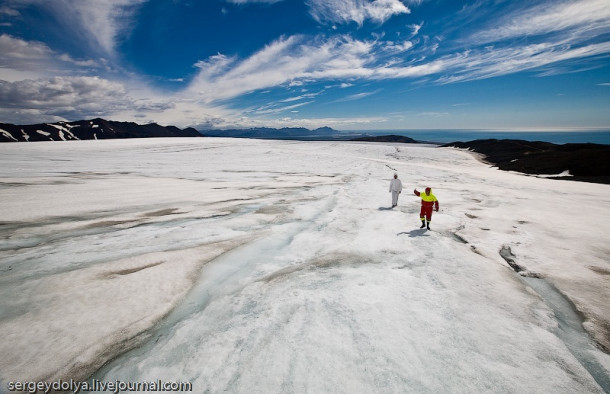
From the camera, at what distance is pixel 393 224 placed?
32.2ft

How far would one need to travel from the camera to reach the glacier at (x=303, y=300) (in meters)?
3.54

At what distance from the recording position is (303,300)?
510 centimetres

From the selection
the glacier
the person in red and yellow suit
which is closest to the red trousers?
the person in red and yellow suit

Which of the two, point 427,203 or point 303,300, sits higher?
point 427,203

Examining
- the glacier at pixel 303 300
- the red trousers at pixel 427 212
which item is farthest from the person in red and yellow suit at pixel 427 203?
the glacier at pixel 303 300

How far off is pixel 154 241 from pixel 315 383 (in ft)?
21.0

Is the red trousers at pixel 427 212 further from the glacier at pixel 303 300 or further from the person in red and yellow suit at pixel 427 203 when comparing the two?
the glacier at pixel 303 300

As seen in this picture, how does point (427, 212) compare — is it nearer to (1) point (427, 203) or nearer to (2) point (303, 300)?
(1) point (427, 203)

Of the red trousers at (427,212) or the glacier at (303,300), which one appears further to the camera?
the red trousers at (427,212)

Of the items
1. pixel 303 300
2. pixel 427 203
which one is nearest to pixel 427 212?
pixel 427 203

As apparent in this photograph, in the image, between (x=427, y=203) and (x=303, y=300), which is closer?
(x=303, y=300)

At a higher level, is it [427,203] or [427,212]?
[427,203]

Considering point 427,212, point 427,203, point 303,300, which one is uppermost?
point 427,203

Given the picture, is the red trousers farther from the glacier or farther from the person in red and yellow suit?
the glacier
